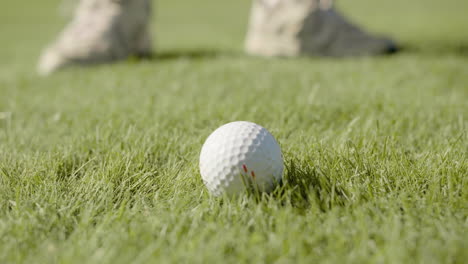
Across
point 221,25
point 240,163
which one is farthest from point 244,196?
point 221,25

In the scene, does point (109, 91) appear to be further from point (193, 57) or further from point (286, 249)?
point (286, 249)

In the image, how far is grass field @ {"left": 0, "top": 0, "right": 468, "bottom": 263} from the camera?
1.34m

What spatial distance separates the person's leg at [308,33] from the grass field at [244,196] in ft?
2.56

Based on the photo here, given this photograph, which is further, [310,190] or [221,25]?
[221,25]

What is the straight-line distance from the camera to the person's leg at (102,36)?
491 centimetres

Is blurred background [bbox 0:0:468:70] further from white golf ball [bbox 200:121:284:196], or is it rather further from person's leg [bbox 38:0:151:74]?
white golf ball [bbox 200:121:284:196]

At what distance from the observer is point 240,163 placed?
1.64m

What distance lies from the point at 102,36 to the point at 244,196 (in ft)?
13.6

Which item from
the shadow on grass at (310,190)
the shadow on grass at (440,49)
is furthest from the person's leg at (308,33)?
the shadow on grass at (310,190)

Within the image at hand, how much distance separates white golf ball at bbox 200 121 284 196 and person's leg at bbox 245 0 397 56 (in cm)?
376

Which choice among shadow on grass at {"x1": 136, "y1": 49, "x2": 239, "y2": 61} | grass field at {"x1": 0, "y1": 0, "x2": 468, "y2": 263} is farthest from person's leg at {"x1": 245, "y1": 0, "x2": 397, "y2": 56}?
grass field at {"x1": 0, "y1": 0, "x2": 468, "y2": 263}

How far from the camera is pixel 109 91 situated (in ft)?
12.1

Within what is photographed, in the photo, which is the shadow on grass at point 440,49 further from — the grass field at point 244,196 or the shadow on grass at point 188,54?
the shadow on grass at point 188,54

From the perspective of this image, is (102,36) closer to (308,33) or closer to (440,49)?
(308,33)
